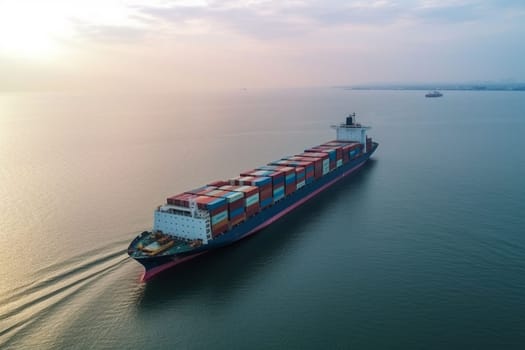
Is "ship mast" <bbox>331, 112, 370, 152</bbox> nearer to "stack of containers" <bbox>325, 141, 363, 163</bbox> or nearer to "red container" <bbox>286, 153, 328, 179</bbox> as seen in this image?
"stack of containers" <bbox>325, 141, 363, 163</bbox>

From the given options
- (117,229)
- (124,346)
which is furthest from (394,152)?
(124,346)

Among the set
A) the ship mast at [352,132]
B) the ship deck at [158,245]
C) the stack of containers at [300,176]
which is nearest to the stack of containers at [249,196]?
the ship deck at [158,245]

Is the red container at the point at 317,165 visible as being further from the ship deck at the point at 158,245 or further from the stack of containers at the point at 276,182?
the ship deck at the point at 158,245

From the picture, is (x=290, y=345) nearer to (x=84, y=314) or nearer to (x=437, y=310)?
(x=437, y=310)

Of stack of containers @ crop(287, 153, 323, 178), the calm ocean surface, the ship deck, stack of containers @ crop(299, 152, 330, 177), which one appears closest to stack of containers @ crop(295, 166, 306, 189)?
the calm ocean surface

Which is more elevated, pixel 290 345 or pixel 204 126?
pixel 204 126

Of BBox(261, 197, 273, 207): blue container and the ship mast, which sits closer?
BBox(261, 197, 273, 207): blue container

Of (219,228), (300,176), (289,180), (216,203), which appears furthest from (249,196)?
(300,176)
